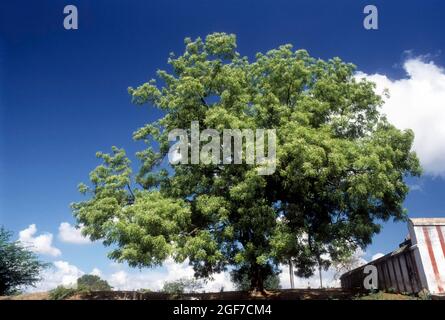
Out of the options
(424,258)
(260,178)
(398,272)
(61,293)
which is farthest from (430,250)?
(61,293)

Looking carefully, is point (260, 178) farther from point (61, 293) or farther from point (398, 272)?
point (61, 293)

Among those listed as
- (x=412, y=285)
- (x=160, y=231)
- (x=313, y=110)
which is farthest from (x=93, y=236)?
(x=412, y=285)

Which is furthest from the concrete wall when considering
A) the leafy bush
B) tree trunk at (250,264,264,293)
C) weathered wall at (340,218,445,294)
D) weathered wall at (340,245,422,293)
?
the leafy bush

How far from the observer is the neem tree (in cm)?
1536

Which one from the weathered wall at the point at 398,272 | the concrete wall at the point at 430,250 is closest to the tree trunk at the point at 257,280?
the weathered wall at the point at 398,272

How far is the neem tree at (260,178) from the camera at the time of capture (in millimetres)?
15359

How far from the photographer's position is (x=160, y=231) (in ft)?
49.8

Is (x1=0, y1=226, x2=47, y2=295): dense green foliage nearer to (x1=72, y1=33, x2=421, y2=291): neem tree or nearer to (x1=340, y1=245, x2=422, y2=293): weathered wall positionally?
(x1=72, y1=33, x2=421, y2=291): neem tree

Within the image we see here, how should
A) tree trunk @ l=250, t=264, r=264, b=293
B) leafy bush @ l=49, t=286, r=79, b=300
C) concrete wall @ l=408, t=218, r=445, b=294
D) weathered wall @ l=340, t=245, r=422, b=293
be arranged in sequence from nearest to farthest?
concrete wall @ l=408, t=218, r=445, b=294
weathered wall @ l=340, t=245, r=422, b=293
leafy bush @ l=49, t=286, r=79, b=300
tree trunk @ l=250, t=264, r=264, b=293

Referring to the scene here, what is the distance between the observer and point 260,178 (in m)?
15.6

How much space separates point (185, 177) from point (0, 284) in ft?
50.0

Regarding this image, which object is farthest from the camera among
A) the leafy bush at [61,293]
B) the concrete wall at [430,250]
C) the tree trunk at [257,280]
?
the tree trunk at [257,280]

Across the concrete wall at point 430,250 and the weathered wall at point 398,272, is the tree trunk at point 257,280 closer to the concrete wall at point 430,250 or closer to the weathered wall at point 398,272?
the weathered wall at point 398,272
